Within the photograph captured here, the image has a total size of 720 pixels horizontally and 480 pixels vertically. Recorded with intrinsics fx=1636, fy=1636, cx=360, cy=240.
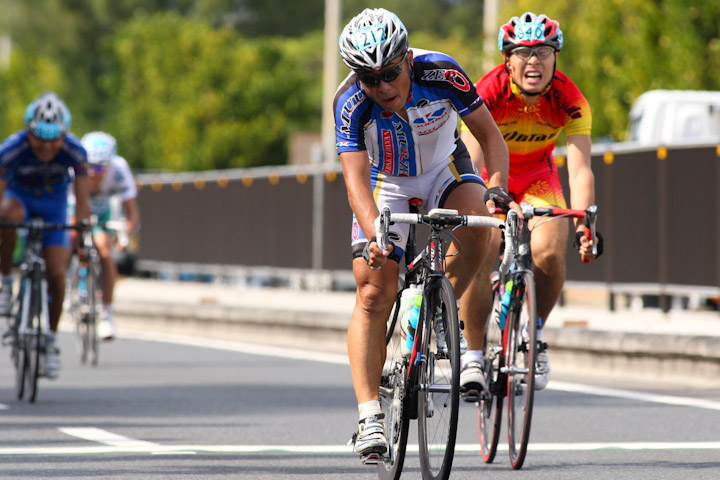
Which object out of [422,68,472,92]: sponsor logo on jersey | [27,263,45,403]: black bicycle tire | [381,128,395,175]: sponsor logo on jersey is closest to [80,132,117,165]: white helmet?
[27,263,45,403]: black bicycle tire

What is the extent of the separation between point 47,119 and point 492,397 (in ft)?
15.1

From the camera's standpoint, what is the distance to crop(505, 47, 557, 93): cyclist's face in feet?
27.9

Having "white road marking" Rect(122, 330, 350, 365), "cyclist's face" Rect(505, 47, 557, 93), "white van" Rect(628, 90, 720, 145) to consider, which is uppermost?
"white van" Rect(628, 90, 720, 145)

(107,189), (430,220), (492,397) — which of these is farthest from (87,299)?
(430,220)

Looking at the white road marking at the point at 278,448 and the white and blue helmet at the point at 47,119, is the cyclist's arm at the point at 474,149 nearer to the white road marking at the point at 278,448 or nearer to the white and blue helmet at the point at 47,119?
the white road marking at the point at 278,448

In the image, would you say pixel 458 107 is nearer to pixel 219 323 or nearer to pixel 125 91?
pixel 219 323

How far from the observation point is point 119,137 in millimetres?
62094

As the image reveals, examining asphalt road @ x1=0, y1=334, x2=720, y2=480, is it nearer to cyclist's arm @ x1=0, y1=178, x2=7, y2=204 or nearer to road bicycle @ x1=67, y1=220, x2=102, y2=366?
road bicycle @ x1=67, y1=220, x2=102, y2=366

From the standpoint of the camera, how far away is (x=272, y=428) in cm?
958

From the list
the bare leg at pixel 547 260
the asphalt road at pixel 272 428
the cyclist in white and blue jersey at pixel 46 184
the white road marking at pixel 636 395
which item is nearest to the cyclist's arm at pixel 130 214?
the asphalt road at pixel 272 428

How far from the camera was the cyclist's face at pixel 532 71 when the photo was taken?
27.9ft

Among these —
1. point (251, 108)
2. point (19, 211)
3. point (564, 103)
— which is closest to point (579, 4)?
point (251, 108)

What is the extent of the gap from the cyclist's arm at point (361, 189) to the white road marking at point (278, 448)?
6.61ft

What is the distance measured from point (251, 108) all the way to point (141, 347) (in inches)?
1481
